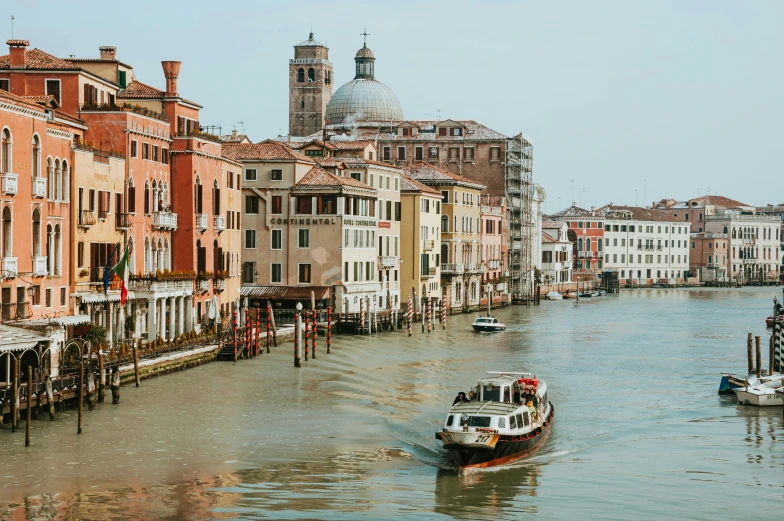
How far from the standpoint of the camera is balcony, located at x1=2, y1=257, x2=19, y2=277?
33156mm

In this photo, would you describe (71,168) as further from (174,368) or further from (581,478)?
(581,478)

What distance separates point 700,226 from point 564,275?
1399 inches

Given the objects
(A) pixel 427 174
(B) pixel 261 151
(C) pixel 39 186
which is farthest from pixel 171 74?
(A) pixel 427 174

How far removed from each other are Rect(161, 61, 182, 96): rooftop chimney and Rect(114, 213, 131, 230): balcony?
6458mm

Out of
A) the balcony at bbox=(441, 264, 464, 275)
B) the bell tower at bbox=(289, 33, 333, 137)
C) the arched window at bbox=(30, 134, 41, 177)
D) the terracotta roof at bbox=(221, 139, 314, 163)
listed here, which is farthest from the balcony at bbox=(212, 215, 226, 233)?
the bell tower at bbox=(289, 33, 333, 137)

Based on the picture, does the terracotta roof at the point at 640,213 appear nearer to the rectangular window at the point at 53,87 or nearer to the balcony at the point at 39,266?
the rectangular window at the point at 53,87

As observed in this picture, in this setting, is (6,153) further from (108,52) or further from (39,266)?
(108,52)

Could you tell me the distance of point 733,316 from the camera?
8112 centimetres

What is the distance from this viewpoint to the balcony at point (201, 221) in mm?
48034

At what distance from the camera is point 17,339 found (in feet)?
103

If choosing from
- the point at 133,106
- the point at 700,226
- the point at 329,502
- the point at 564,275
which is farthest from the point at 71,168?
the point at 700,226

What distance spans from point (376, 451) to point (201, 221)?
21.3 m

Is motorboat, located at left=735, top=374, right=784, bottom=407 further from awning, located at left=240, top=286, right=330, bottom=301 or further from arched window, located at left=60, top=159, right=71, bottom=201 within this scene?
awning, located at left=240, top=286, right=330, bottom=301

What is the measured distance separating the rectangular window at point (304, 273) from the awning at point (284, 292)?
394 mm
